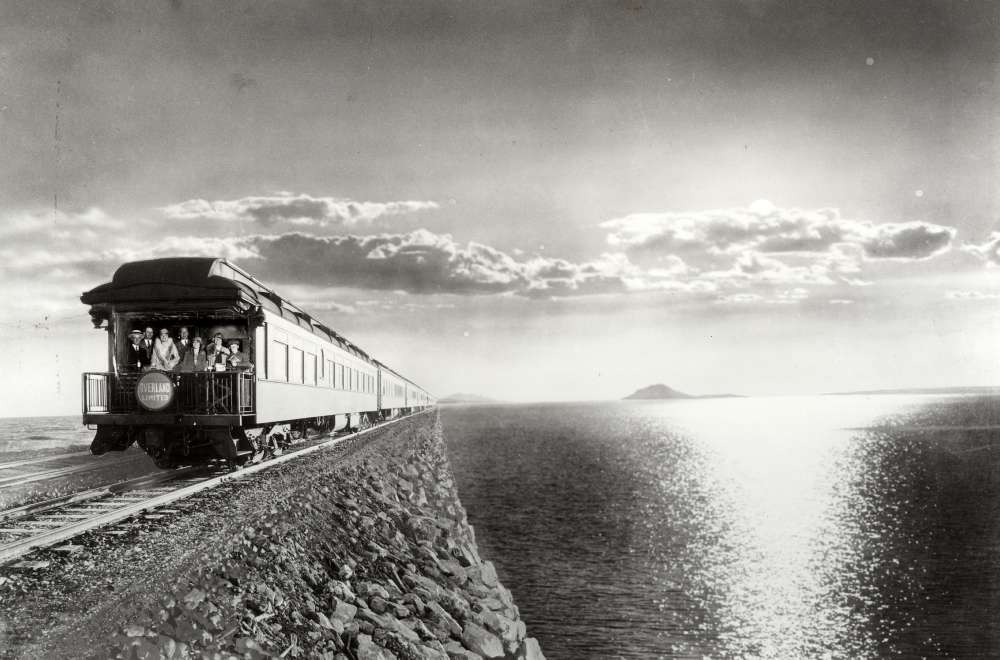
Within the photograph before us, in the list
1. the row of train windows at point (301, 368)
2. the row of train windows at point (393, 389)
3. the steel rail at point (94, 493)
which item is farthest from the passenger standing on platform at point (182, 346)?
the row of train windows at point (393, 389)

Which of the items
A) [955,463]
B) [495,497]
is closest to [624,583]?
[495,497]

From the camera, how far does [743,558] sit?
31.4 metres

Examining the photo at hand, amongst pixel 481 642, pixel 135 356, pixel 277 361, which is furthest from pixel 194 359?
pixel 481 642

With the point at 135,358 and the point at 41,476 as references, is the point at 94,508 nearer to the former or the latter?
the point at 135,358

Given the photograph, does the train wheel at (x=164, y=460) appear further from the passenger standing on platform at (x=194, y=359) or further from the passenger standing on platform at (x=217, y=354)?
the passenger standing on platform at (x=217, y=354)

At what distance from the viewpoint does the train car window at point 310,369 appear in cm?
1769

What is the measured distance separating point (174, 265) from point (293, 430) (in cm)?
624

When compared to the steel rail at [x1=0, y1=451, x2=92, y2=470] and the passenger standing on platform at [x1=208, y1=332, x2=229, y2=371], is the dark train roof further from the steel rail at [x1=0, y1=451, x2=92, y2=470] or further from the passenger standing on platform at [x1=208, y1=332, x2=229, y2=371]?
the steel rail at [x1=0, y1=451, x2=92, y2=470]

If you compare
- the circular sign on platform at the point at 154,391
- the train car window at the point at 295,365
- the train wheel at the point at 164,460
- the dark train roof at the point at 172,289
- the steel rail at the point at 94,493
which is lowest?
the steel rail at the point at 94,493

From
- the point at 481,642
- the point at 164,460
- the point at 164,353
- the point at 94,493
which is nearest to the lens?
the point at 481,642

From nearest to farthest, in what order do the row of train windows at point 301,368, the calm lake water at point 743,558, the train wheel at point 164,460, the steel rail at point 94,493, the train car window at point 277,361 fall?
1. the steel rail at point 94,493
2. the train wheel at point 164,460
3. the train car window at point 277,361
4. the row of train windows at point 301,368
5. the calm lake water at point 743,558

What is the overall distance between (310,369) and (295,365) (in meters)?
1.73

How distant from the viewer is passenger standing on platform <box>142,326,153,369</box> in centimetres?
1355

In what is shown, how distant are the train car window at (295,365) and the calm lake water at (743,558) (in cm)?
991
